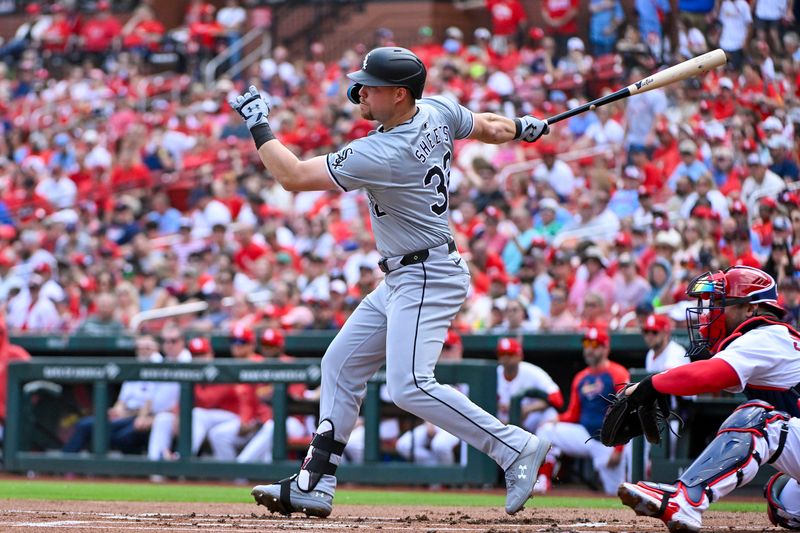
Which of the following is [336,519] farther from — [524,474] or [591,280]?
[591,280]

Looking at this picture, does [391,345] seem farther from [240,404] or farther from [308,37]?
[308,37]

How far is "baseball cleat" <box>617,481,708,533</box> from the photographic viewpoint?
4.50 meters

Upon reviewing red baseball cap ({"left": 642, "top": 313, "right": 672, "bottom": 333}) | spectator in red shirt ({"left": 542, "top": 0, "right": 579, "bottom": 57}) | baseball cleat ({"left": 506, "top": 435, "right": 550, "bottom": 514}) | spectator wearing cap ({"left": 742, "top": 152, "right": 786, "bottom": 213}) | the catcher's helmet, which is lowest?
baseball cleat ({"left": 506, "top": 435, "right": 550, "bottom": 514})

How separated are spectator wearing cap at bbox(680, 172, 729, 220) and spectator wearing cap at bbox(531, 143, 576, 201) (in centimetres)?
183

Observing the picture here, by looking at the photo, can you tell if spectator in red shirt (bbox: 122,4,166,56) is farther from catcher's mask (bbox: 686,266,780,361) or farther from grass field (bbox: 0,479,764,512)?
catcher's mask (bbox: 686,266,780,361)

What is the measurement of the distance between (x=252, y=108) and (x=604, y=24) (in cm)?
1022

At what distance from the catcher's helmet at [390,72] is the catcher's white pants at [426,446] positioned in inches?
171

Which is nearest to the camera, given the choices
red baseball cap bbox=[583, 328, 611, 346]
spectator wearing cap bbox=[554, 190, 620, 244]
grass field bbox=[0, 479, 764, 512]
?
grass field bbox=[0, 479, 764, 512]

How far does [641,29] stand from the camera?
447 inches

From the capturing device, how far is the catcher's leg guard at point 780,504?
17.0ft

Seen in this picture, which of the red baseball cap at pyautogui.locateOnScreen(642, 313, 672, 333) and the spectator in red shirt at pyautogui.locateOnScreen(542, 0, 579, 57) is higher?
the spectator in red shirt at pyautogui.locateOnScreen(542, 0, 579, 57)

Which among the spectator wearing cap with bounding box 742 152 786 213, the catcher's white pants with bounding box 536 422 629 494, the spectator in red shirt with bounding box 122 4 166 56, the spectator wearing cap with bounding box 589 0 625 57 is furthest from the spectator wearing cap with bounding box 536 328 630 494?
the spectator in red shirt with bounding box 122 4 166 56

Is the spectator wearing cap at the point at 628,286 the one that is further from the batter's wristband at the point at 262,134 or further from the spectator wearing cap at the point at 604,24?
the batter's wristband at the point at 262,134

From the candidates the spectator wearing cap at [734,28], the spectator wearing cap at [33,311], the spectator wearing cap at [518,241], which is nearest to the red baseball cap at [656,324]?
the spectator wearing cap at [734,28]
